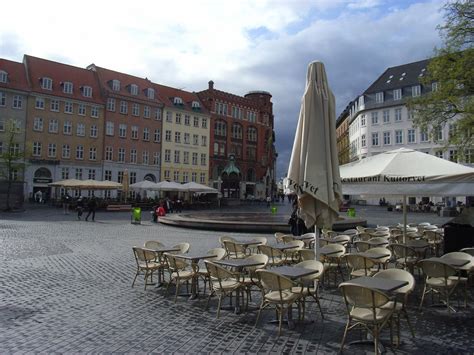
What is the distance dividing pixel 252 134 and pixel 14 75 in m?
38.6

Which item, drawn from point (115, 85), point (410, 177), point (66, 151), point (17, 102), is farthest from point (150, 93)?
point (410, 177)

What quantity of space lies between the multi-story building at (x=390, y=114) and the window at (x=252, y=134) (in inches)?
698

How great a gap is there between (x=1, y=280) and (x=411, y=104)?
17.8 meters

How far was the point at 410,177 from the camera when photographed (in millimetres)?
7730

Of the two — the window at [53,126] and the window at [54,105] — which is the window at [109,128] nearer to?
the window at [53,126]

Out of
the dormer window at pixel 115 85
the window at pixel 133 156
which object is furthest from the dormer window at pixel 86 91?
the window at pixel 133 156

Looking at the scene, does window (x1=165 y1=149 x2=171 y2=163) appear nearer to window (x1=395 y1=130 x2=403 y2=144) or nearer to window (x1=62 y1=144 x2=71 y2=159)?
window (x1=62 y1=144 x2=71 y2=159)

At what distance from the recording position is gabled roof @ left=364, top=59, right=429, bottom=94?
193 ft

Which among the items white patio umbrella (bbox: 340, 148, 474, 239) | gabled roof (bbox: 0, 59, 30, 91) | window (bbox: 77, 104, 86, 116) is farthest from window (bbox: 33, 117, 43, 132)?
white patio umbrella (bbox: 340, 148, 474, 239)

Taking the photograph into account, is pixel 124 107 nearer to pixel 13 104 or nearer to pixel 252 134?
pixel 13 104

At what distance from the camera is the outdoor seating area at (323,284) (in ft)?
17.1

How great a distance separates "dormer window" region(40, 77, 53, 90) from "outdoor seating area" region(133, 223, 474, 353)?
44.0 metres

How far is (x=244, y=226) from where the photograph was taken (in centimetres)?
1983

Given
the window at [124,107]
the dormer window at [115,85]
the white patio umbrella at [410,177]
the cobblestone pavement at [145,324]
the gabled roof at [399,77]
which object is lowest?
the cobblestone pavement at [145,324]
